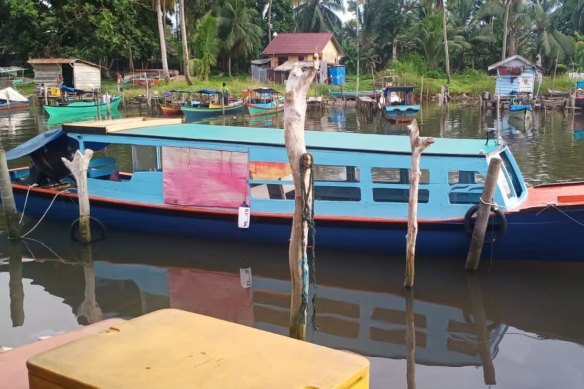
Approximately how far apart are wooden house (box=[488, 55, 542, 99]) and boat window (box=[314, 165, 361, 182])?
113ft

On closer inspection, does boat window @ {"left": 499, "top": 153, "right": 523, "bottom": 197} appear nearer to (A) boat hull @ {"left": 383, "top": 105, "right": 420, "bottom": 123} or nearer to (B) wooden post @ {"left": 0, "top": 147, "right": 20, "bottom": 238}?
(B) wooden post @ {"left": 0, "top": 147, "right": 20, "bottom": 238}

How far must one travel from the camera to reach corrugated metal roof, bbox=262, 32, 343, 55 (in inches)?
2007

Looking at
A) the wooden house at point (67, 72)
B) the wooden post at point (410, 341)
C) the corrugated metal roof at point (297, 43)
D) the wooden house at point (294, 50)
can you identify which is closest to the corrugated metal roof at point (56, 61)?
the wooden house at point (67, 72)

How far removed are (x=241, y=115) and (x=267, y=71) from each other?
41.9 feet

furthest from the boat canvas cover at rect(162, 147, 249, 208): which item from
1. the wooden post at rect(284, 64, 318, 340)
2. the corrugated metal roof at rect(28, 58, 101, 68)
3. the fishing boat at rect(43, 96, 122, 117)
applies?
the corrugated metal roof at rect(28, 58, 101, 68)

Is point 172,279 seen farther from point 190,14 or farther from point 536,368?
point 190,14

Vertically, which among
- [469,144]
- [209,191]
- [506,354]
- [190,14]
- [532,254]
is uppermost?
[190,14]

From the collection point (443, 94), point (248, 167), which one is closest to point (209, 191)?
point (248, 167)

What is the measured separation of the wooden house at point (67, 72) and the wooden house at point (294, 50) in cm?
1416

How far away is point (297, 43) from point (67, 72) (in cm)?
1871

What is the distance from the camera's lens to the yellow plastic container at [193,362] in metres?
2.25

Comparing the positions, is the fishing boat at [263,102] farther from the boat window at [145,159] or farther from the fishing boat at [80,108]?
the boat window at [145,159]

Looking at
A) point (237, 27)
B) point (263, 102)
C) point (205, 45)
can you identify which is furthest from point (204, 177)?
point (237, 27)

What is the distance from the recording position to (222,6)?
171 ft
